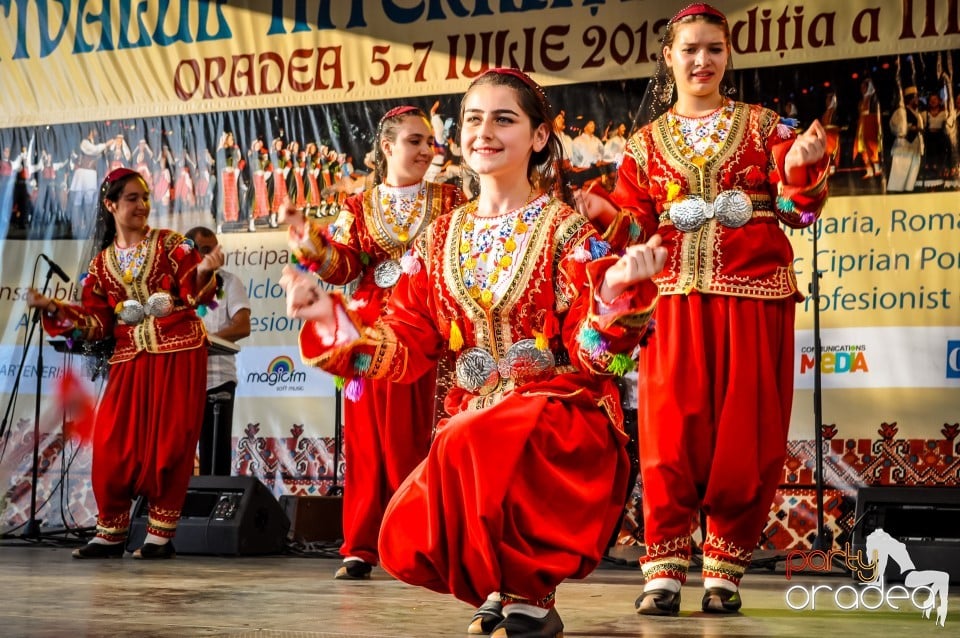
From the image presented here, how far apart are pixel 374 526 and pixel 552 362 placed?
2027mm

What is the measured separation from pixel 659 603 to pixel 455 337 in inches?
37.3

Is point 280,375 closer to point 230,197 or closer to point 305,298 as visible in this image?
point 230,197

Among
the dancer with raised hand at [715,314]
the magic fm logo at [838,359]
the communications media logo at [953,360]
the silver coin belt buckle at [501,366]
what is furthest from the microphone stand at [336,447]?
the silver coin belt buckle at [501,366]

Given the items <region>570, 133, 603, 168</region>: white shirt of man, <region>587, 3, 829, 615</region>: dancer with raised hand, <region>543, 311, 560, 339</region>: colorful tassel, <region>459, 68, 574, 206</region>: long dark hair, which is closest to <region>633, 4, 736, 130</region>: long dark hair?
<region>587, 3, 829, 615</region>: dancer with raised hand

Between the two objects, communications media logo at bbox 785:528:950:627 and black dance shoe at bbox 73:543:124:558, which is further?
black dance shoe at bbox 73:543:124:558

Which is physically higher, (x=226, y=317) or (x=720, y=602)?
(x=226, y=317)

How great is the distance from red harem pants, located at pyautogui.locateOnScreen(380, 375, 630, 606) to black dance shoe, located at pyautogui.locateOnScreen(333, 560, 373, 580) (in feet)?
6.35

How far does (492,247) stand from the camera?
8.62ft

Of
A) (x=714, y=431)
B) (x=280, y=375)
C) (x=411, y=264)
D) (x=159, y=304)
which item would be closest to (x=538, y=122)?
(x=411, y=264)

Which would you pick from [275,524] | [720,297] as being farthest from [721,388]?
[275,524]

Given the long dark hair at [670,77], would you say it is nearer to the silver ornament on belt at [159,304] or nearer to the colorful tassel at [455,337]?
the colorful tassel at [455,337]

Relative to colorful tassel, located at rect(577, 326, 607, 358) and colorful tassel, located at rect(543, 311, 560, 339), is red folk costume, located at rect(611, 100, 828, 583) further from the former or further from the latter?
colorful tassel, located at rect(577, 326, 607, 358)

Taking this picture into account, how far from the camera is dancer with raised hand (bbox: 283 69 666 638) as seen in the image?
2279 millimetres

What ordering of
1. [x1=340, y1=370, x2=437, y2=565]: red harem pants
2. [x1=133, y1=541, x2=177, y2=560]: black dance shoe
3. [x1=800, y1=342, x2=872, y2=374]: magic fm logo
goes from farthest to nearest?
[x1=800, y1=342, x2=872, y2=374]: magic fm logo → [x1=133, y1=541, x2=177, y2=560]: black dance shoe → [x1=340, y1=370, x2=437, y2=565]: red harem pants
